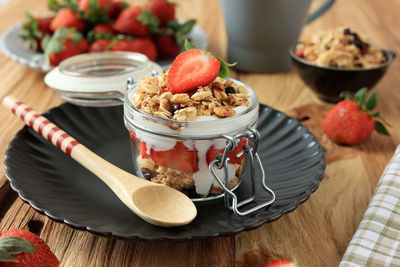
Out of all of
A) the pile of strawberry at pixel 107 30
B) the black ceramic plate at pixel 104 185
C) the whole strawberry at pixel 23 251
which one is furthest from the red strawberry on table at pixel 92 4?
the whole strawberry at pixel 23 251

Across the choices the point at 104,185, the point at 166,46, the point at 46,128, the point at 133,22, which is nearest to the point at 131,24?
the point at 133,22

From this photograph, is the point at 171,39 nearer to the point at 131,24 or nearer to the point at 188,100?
the point at 131,24

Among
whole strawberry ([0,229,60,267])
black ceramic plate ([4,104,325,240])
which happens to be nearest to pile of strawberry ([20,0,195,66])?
black ceramic plate ([4,104,325,240])

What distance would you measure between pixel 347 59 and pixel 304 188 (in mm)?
615

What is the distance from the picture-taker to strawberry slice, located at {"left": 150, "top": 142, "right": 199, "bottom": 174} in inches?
32.6

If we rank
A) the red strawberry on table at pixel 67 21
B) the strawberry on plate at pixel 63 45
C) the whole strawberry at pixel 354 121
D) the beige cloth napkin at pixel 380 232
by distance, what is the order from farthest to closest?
the red strawberry on table at pixel 67 21 → the strawberry on plate at pixel 63 45 → the whole strawberry at pixel 354 121 → the beige cloth napkin at pixel 380 232

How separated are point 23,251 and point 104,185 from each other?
28 cm

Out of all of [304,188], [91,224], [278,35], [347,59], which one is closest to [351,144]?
[347,59]

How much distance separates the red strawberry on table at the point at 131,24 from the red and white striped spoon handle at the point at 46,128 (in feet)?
1.93

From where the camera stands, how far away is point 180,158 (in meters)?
0.84

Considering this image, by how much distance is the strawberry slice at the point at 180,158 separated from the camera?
0.83 metres

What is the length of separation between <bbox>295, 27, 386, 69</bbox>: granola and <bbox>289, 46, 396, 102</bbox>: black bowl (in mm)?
29

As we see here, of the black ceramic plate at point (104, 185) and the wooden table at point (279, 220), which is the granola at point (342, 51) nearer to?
the wooden table at point (279, 220)

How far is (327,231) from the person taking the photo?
0.86m
